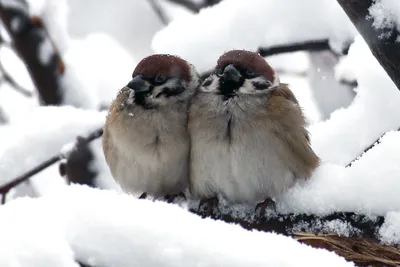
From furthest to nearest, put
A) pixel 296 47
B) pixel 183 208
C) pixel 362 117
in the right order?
pixel 296 47 < pixel 362 117 < pixel 183 208

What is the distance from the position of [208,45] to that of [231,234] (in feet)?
6.89

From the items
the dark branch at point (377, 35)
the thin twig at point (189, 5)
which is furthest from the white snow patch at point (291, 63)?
the dark branch at point (377, 35)

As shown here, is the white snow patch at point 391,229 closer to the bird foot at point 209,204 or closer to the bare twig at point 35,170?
the bird foot at point 209,204

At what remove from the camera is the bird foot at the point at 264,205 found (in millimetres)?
2608

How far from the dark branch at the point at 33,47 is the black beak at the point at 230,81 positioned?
4.58 ft

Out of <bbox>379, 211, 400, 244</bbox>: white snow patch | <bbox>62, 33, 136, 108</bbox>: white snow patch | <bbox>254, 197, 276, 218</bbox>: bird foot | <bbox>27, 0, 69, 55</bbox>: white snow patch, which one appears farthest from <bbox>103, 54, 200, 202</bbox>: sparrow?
<bbox>27, 0, 69, 55</bbox>: white snow patch

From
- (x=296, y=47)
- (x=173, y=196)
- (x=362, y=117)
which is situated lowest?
(x=173, y=196)

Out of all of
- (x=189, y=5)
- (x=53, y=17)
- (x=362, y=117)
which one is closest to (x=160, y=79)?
(x=362, y=117)

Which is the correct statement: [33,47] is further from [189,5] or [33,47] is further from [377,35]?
[377,35]

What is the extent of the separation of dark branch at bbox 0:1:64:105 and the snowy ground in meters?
0.09

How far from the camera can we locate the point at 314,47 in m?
3.39

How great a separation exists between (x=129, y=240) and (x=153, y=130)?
1590 millimetres

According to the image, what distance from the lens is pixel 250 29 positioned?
3.46 meters

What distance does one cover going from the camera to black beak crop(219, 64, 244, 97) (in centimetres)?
284
